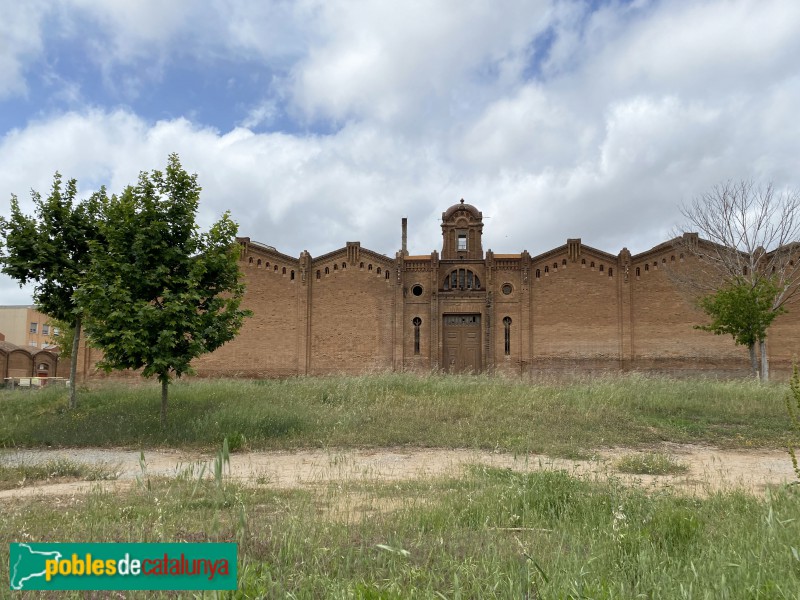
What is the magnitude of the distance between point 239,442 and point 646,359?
75.1ft

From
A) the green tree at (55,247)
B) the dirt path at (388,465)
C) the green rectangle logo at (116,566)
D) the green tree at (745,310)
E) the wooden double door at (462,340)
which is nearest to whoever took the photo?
the green rectangle logo at (116,566)

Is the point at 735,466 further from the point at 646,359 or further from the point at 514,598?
the point at 646,359

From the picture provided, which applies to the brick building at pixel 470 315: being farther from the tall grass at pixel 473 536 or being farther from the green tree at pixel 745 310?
the tall grass at pixel 473 536

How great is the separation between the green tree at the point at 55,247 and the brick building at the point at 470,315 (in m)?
14.2

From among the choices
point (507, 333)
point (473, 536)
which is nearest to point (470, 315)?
point (507, 333)

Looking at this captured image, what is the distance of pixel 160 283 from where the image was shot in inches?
495

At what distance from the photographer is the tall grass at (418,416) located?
37.9ft

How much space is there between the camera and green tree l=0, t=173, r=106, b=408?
15.0m

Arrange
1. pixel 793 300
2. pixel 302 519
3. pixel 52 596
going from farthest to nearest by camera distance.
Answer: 1. pixel 793 300
2. pixel 302 519
3. pixel 52 596

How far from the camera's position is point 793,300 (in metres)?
27.3

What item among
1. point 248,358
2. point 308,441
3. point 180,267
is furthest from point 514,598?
point 248,358

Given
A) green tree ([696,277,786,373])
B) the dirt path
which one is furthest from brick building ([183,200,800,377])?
the dirt path

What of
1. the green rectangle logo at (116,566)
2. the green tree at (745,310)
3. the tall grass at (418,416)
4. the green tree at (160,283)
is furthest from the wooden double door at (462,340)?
the green rectangle logo at (116,566)

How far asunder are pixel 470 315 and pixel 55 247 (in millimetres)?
19625
